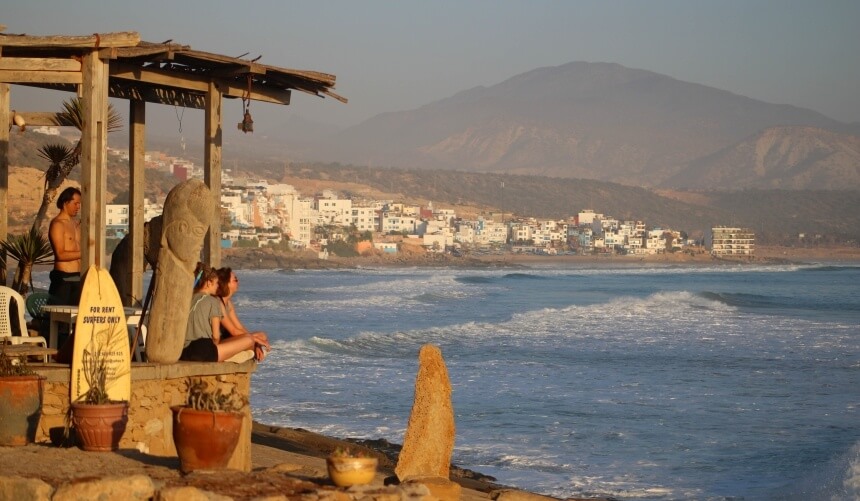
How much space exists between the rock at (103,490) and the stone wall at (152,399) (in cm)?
133

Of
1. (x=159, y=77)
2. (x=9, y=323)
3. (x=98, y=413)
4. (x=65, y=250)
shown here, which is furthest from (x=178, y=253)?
(x=159, y=77)

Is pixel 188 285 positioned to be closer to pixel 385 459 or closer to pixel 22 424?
pixel 22 424

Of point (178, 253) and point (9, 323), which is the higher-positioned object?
point (178, 253)

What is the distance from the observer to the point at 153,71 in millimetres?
9234

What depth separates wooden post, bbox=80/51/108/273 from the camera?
7.97 m

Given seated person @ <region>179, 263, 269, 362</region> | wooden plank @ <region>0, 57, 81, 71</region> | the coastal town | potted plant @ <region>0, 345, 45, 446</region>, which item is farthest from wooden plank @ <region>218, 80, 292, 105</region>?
the coastal town

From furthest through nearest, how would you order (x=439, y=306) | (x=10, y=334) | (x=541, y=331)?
(x=439, y=306)
(x=541, y=331)
(x=10, y=334)

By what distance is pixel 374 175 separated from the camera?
190125 mm

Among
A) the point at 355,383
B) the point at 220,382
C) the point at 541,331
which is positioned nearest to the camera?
the point at 220,382

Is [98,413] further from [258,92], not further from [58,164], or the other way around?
[58,164]

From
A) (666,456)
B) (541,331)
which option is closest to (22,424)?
(666,456)

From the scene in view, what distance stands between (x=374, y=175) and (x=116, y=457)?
183887 millimetres

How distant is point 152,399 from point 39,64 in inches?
91.6

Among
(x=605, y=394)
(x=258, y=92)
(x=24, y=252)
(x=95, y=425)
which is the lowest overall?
(x=605, y=394)
